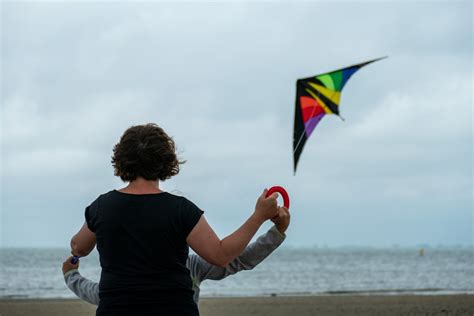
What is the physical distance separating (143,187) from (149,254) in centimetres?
21

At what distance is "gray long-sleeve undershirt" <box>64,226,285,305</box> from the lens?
7.80ft

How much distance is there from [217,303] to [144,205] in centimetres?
1313

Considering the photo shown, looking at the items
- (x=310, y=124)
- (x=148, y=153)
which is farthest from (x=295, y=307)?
(x=148, y=153)

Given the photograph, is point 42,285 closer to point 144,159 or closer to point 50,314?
point 50,314

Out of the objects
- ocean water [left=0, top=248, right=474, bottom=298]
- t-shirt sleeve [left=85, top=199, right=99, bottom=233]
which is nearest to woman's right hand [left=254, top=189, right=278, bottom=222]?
t-shirt sleeve [left=85, top=199, right=99, bottom=233]

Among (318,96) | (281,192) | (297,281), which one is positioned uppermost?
(318,96)

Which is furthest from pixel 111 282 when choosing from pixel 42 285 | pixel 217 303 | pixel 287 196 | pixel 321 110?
pixel 42 285

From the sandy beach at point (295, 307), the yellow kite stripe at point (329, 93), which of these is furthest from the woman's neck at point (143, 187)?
the sandy beach at point (295, 307)

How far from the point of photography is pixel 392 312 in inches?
503

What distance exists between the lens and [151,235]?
221cm

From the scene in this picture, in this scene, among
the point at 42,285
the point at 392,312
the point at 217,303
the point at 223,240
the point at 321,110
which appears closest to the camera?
the point at 223,240

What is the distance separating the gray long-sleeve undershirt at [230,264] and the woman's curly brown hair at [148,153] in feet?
1.10

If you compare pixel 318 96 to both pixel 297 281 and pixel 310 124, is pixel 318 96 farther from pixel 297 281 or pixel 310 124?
pixel 297 281

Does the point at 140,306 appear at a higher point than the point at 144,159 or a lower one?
lower
